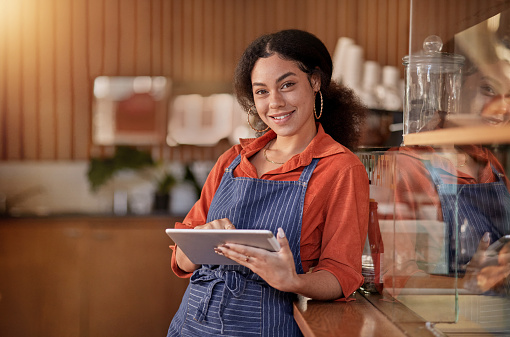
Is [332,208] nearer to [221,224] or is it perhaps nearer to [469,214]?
[221,224]

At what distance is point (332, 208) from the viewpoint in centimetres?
161

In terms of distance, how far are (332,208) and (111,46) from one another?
12.3 ft

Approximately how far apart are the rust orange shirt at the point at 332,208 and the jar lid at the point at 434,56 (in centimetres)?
43

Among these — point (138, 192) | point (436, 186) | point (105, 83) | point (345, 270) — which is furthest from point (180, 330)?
point (105, 83)

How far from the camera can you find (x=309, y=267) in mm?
1673

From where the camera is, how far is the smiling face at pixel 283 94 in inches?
69.7

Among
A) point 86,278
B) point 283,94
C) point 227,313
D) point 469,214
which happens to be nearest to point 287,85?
point 283,94

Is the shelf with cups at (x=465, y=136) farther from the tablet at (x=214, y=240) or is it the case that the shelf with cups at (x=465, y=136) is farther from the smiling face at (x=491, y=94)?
the tablet at (x=214, y=240)

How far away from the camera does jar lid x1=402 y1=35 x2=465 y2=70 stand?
115 centimetres

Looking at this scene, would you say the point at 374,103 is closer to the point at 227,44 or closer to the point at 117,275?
the point at 227,44

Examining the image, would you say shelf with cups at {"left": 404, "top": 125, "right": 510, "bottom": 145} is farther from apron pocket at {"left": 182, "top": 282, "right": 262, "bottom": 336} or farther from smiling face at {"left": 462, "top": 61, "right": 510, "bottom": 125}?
apron pocket at {"left": 182, "top": 282, "right": 262, "bottom": 336}

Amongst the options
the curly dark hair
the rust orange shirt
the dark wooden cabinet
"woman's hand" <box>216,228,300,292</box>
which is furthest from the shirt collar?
the dark wooden cabinet

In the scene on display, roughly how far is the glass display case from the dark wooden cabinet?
292 centimetres

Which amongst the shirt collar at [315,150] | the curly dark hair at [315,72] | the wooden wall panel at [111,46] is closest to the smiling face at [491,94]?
the shirt collar at [315,150]
